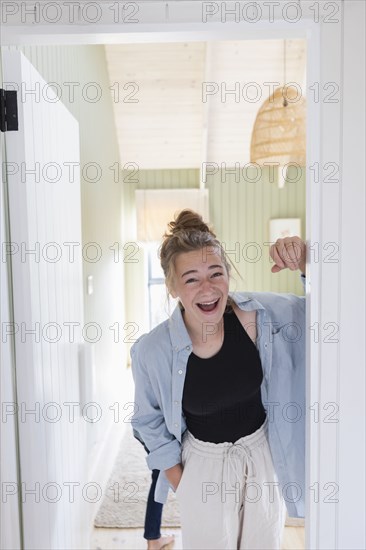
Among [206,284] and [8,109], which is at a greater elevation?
[8,109]

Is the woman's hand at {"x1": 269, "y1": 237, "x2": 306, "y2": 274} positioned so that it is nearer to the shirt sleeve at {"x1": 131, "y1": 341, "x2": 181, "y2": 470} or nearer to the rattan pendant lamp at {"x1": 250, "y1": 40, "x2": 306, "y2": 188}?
the shirt sleeve at {"x1": 131, "y1": 341, "x2": 181, "y2": 470}

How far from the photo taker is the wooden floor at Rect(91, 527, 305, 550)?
2320mm

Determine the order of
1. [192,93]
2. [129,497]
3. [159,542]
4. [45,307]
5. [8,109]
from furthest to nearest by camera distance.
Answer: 1. [192,93]
2. [129,497]
3. [159,542]
4. [45,307]
5. [8,109]

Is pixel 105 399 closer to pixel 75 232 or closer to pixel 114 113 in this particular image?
pixel 75 232

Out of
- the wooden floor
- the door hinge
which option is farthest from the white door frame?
the wooden floor

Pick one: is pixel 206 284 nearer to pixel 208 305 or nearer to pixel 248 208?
pixel 208 305

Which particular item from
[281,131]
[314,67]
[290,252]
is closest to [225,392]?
[290,252]

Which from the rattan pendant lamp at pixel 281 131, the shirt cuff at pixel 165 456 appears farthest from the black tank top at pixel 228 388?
the rattan pendant lamp at pixel 281 131

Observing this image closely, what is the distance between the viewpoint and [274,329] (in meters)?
1.48

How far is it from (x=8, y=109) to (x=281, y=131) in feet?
7.10

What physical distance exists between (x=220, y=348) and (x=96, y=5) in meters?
0.95

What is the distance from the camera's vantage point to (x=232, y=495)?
1499 mm

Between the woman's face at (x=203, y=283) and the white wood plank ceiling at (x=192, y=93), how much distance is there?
2580mm

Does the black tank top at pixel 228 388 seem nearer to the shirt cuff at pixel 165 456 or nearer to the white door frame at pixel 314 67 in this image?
the shirt cuff at pixel 165 456
